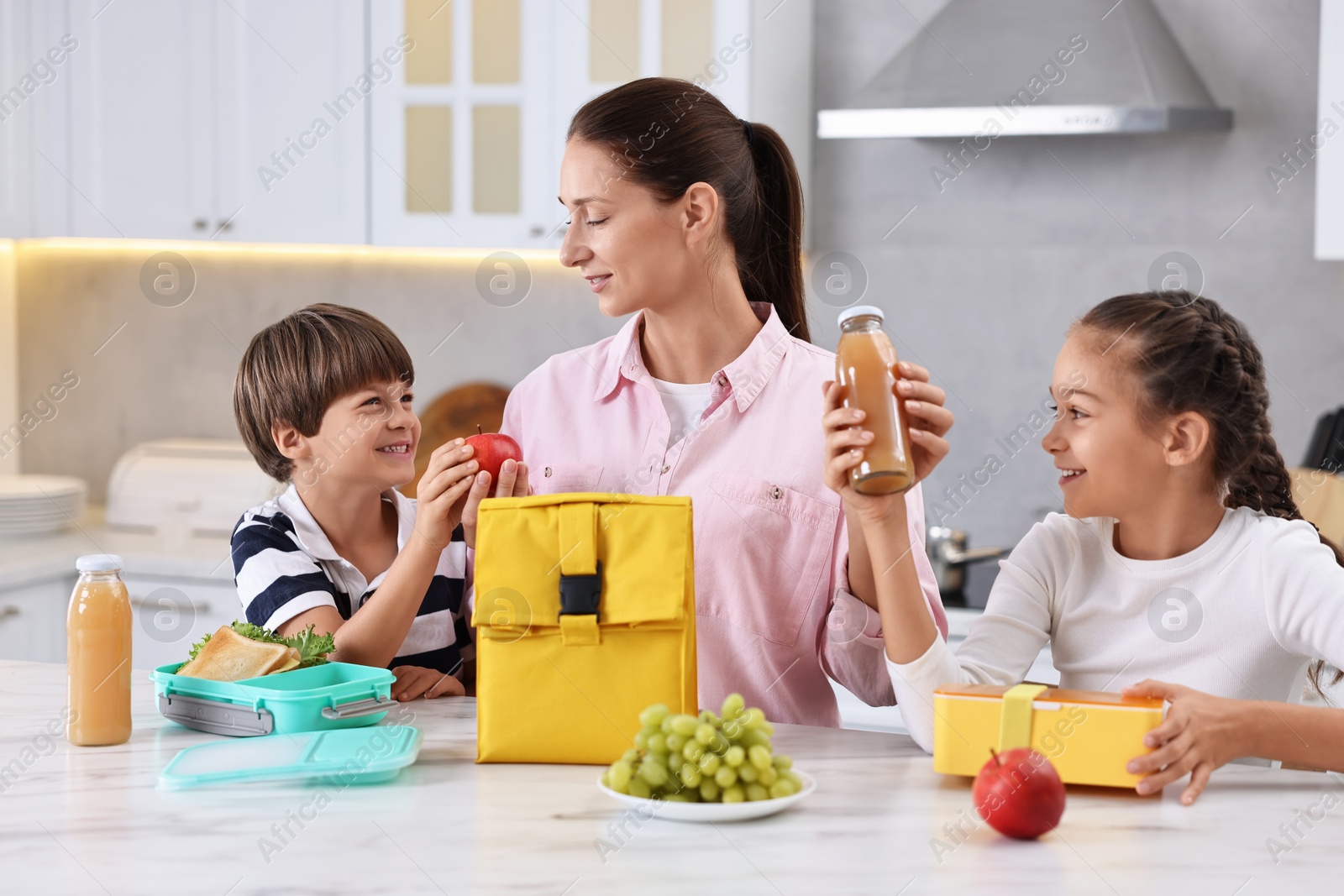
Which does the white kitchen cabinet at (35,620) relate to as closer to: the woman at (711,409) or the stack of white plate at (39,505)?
the stack of white plate at (39,505)

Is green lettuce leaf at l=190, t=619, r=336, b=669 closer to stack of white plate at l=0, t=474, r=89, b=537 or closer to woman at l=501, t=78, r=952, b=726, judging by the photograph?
woman at l=501, t=78, r=952, b=726

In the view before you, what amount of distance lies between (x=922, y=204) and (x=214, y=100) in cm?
165

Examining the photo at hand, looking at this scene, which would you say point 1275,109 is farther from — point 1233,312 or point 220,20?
point 220,20

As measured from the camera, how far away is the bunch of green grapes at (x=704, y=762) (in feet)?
3.39

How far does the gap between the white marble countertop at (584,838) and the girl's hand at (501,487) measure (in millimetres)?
270

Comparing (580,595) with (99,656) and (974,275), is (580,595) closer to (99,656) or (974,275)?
(99,656)

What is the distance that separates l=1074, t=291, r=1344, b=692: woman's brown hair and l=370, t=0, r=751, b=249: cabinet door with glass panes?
1.40m

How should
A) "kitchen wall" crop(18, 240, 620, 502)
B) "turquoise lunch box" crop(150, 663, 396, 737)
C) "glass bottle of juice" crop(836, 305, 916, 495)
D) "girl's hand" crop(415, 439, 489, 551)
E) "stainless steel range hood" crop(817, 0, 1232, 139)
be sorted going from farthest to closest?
"kitchen wall" crop(18, 240, 620, 502)
"stainless steel range hood" crop(817, 0, 1232, 139)
"girl's hand" crop(415, 439, 489, 551)
"turquoise lunch box" crop(150, 663, 396, 737)
"glass bottle of juice" crop(836, 305, 916, 495)

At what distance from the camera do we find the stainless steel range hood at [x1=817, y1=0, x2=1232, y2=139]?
8.19 feet

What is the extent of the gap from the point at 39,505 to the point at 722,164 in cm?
221

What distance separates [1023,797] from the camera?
1000 millimetres

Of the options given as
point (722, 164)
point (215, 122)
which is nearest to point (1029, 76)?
point (722, 164)

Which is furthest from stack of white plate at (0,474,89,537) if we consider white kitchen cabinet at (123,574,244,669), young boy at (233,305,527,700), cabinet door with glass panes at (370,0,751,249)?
young boy at (233,305,527,700)

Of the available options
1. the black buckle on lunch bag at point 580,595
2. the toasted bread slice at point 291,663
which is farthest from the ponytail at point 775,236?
the toasted bread slice at point 291,663
